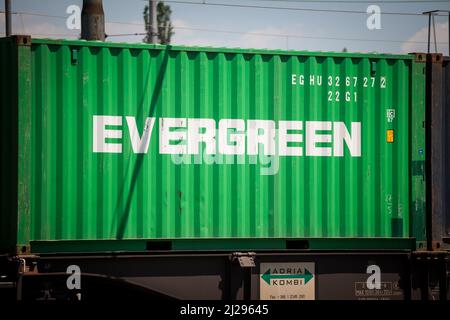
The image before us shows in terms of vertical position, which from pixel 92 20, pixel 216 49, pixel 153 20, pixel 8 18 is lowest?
pixel 216 49

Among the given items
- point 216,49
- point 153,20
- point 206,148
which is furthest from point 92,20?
point 153,20

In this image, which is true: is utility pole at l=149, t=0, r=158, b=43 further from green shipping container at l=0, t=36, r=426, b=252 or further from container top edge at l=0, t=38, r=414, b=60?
green shipping container at l=0, t=36, r=426, b=252

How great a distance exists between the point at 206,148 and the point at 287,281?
2055 mm

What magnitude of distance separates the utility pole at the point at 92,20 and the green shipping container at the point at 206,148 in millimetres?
3547

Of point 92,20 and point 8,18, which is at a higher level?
point 8,18

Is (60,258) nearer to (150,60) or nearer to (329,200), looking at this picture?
(150,60)

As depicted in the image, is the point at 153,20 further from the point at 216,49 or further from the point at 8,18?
the point at 216,49

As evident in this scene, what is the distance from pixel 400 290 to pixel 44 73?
218 inches

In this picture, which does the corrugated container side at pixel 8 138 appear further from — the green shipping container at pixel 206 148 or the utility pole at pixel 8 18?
the utility pole at pixel 8 18

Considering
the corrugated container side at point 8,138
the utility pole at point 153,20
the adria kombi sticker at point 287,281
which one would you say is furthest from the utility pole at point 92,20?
the utility pole at point 153,20

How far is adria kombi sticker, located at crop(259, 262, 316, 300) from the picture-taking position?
742 centimetres

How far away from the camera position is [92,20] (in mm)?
10438

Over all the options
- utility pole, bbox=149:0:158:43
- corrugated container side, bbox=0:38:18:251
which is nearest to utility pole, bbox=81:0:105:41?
corrugated container side, bbox=0:38:18:251

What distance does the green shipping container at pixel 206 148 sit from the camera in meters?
6.97
